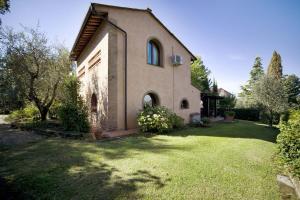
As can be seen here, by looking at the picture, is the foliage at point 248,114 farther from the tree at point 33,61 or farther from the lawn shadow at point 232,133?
the tree at point 33,61

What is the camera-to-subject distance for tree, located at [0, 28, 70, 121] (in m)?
12.4

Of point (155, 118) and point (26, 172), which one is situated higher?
point (155, 118)

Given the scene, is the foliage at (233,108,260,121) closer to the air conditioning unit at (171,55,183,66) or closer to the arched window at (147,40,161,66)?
the air conditioning unit at (171,55,183,66)

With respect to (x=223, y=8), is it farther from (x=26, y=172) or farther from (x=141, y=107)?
(x=26, y=172)

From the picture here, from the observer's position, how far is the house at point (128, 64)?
1073cm

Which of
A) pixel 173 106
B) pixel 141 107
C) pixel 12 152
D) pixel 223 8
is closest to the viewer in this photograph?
pixel 12 152

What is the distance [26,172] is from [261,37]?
16.5 meters

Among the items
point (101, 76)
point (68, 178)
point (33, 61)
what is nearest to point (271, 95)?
point (101, 76)

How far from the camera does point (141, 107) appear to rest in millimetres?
11945

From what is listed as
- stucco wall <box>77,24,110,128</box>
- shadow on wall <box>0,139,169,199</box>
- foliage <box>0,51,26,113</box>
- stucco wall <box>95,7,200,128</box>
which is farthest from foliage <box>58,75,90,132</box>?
foliage <box>0,51,26,113</box>

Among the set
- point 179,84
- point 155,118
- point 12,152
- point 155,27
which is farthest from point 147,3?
point 12,152

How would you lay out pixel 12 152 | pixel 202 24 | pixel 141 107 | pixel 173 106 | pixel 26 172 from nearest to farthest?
pixel 26 172 < pixel 12 152 < pixel 141 107 < pixel 202 24 < pixel 173 106

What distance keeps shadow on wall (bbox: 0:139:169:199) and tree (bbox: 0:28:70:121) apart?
8835 mm

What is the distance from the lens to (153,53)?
44.6 ft
